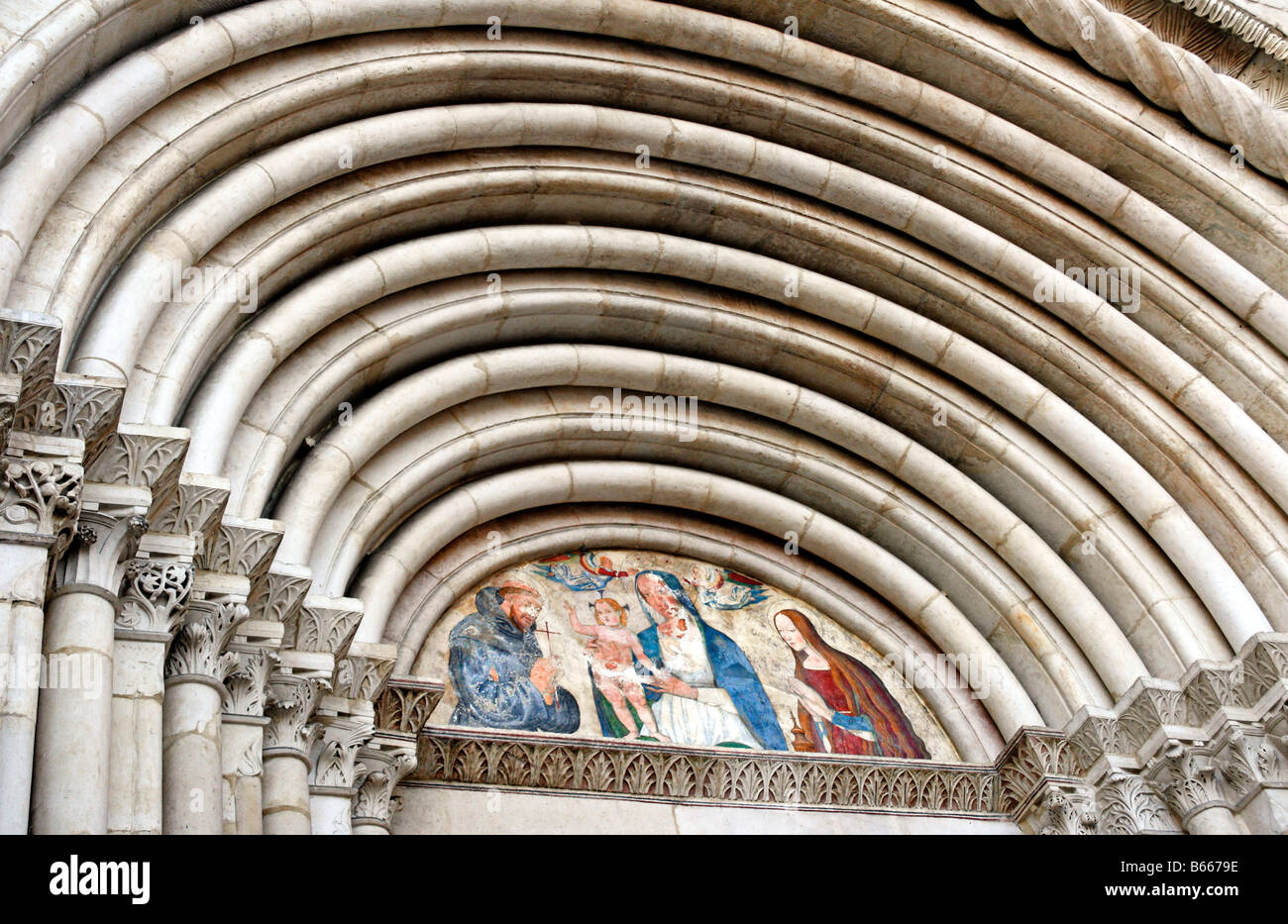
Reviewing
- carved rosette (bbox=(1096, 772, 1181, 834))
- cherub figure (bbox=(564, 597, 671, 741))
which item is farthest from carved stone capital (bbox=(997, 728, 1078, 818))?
cherub figure (bbox=(564, 597, 671, 741))

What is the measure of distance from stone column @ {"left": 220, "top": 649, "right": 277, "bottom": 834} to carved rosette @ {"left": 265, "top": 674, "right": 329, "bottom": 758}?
13 centimetres

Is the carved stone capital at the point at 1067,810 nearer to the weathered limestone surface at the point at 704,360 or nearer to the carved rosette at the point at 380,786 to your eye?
the weathered limestone surface at the point at 704,360

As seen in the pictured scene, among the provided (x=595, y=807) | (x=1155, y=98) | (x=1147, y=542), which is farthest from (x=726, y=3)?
(x=595, y=807)

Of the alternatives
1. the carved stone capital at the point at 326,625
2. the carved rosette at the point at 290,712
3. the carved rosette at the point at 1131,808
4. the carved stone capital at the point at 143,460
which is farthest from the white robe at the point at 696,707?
the carved stone capital at the point at 143,460

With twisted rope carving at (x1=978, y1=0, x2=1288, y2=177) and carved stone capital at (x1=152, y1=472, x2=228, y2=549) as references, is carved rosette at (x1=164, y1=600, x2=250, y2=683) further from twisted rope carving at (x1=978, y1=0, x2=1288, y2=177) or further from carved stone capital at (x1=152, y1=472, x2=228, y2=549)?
twisted rope carving at (x1=978, y1=0, x2=1288, y2=177)

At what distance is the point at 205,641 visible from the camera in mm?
6309

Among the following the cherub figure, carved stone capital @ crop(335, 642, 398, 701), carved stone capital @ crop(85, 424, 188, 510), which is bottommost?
carved stone capital @ crop(335, 642, 398, 701)

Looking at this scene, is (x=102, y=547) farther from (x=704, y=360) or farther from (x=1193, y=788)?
(x=1193, y=788)

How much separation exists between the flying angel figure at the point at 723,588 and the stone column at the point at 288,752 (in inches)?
136

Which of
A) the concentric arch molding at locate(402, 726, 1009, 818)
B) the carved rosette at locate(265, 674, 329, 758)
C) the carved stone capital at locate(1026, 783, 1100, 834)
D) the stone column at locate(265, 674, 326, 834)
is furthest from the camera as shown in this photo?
the carved stone capital at locate(1026, 783, 1100, 834)

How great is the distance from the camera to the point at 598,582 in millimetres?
9672

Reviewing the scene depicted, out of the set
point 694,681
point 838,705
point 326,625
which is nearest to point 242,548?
point 326,625

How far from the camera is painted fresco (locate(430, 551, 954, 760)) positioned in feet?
28.8

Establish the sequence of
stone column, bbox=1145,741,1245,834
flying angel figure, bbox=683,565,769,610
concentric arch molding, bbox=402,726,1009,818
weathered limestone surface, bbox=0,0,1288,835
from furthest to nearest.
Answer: flying angel figure, bbox=683,565,769,610 → stone column, bbox=1145,741,1245,834 → concentric arch molding, bbox=402,726,1009,818 → weathered limestone surface, bbox=0,0,1288,835
